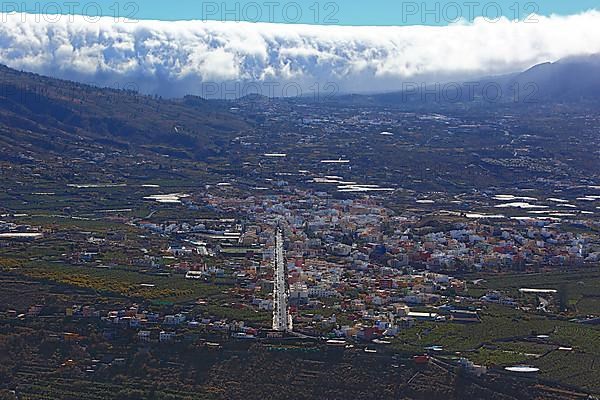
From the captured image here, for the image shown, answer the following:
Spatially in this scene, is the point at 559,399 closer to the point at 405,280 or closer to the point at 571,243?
the point at 405,280

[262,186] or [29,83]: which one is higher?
[29,83]

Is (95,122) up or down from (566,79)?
down

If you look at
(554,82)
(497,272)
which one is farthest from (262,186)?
(554,82)

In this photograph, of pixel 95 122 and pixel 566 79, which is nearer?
pixel 95 122

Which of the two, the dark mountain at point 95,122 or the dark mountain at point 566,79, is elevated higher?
the dark mountain at point 566,79

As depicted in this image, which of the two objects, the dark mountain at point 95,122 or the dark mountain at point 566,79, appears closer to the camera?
the dark mountain at point 95,122

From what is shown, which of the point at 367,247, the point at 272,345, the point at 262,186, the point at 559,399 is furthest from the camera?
the point at 262,186

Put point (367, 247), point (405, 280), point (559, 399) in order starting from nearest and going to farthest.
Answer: point (559, 399) < point (405, 280) < point (367, 247)

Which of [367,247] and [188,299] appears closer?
[188,299]
